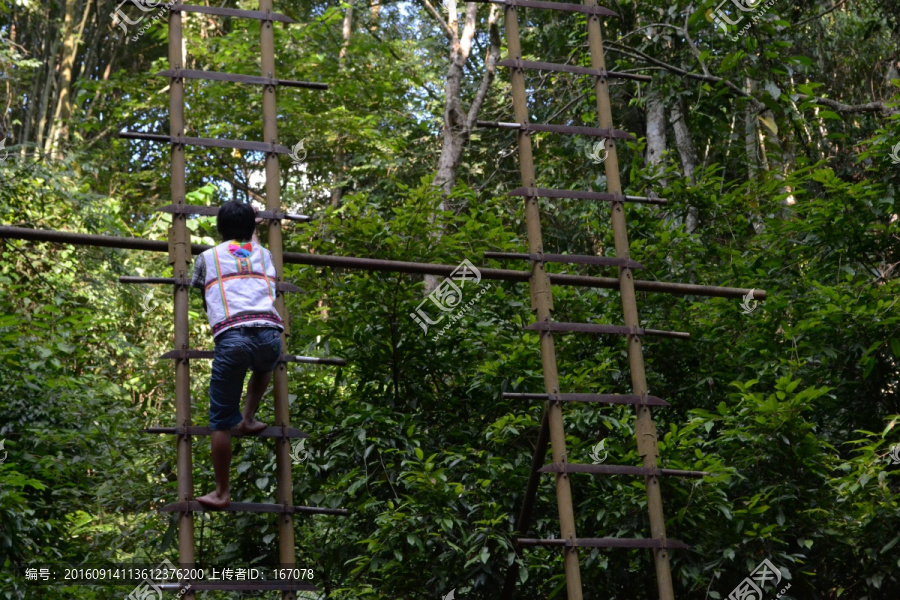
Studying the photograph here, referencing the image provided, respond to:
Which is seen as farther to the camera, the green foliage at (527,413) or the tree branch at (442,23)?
the tree branch at (442,23)

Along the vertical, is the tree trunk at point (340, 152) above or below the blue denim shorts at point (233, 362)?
above

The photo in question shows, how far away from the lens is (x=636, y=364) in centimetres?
467

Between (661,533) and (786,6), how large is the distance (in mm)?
6728

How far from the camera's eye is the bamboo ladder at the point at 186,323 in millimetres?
3850

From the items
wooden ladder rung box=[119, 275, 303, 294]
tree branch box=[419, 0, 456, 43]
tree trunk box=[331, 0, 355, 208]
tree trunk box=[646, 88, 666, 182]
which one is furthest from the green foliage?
tree trunk box=[331, 0, 355, 208]

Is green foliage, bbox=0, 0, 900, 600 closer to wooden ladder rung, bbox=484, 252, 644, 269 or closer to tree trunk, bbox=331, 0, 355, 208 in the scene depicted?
wooden ladder rung, bbox=484, 252, 644, 269

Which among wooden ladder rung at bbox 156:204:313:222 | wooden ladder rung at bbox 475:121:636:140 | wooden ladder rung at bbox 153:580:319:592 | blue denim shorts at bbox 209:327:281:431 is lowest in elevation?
wooden ladder rung at bbox 153:580:319:592

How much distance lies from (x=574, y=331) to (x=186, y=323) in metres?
1.65

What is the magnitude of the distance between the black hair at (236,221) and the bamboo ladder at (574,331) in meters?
1.11

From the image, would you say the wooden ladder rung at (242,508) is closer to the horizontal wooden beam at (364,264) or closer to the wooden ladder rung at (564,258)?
the horizontal wooden beam at (364,264)

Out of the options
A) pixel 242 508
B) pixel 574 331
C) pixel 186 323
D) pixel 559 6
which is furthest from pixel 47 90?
pixel 242 508

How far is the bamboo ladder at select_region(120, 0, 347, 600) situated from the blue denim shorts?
0.25ft

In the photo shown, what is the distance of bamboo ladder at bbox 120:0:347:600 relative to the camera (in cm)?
385

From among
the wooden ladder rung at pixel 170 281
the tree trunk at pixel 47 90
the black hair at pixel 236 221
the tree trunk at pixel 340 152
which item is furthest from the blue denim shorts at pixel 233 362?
the tree trunk at pixel 47 90
